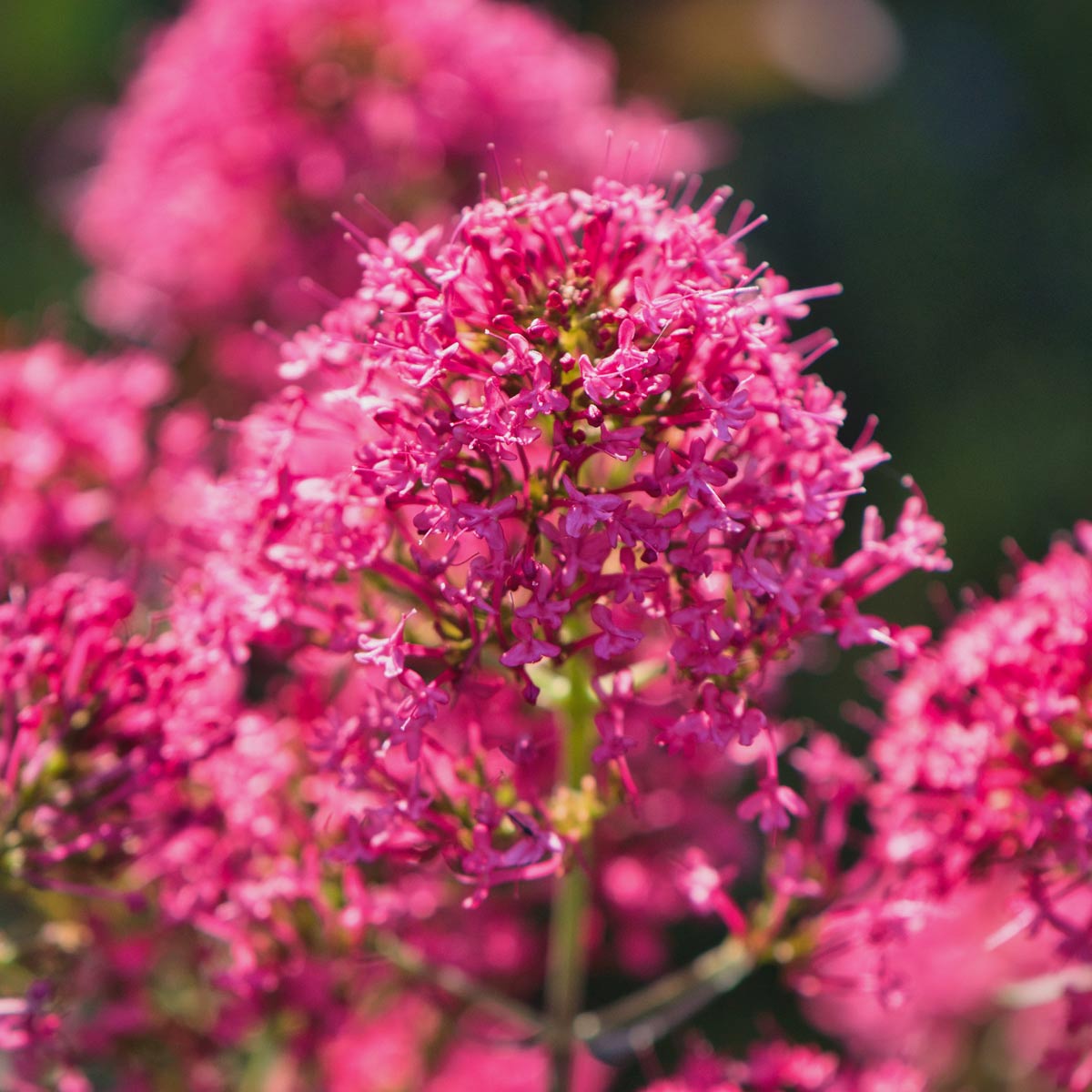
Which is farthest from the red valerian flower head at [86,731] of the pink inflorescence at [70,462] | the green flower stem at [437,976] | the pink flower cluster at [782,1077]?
the pink flower cluster at [782,1077]

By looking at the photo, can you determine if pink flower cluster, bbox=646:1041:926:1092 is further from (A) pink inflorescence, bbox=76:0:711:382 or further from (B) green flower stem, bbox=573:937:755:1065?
(A) pink inflorescence, bbox=76:0:711:382

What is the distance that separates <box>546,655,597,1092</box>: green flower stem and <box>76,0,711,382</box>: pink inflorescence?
953 millimetres

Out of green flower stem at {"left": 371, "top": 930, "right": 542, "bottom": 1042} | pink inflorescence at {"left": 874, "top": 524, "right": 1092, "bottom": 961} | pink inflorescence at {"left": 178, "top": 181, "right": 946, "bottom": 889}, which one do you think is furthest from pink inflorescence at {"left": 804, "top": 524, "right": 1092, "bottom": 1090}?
green flower stem at {"left": 371, "top": 930, "right": 542, "bottom": 1042}

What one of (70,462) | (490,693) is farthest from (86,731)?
(70,462)

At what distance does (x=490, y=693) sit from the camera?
106 cm

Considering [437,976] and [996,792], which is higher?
[996,792]

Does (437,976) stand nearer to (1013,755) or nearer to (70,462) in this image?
(1013,755)

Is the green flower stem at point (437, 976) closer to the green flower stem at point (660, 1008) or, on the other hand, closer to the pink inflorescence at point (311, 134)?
the green flower stem at point (660, 1008)

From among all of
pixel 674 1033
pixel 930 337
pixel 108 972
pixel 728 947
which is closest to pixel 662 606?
pixel 728 947

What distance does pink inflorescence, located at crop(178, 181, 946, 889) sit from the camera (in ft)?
3.22

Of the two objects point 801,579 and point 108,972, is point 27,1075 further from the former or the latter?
point 801,579

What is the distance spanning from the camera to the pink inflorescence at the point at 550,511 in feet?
3.22

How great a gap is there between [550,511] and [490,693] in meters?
0.16

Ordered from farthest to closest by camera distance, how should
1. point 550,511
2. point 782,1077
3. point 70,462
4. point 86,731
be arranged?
point 70,462, point 782,1077, point 86,731, point 550,511
